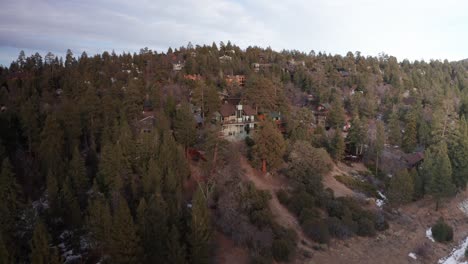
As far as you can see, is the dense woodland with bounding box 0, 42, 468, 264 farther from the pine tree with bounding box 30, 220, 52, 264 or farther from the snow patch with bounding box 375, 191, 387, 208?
the snow patch with bounding box 375, 191, 387, 208

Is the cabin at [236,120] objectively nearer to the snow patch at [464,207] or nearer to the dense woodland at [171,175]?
the dense woodland at [171,175]

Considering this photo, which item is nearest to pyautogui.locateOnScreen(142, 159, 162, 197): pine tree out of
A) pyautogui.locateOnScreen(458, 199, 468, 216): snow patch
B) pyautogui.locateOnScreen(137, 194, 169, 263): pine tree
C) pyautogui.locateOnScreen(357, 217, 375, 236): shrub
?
pyautogui.locateOnScreen(137, 194, 169, 263): pine tree

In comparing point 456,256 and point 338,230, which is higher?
point 338,230

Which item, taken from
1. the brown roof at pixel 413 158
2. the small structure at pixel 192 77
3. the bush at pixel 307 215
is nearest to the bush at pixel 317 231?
the bush at pixel 307 215

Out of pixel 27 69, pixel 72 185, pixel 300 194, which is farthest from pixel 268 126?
pixel 27 69

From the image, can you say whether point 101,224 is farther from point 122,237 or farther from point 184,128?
point 184,128

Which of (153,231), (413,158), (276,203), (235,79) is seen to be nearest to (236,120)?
(276,203)
